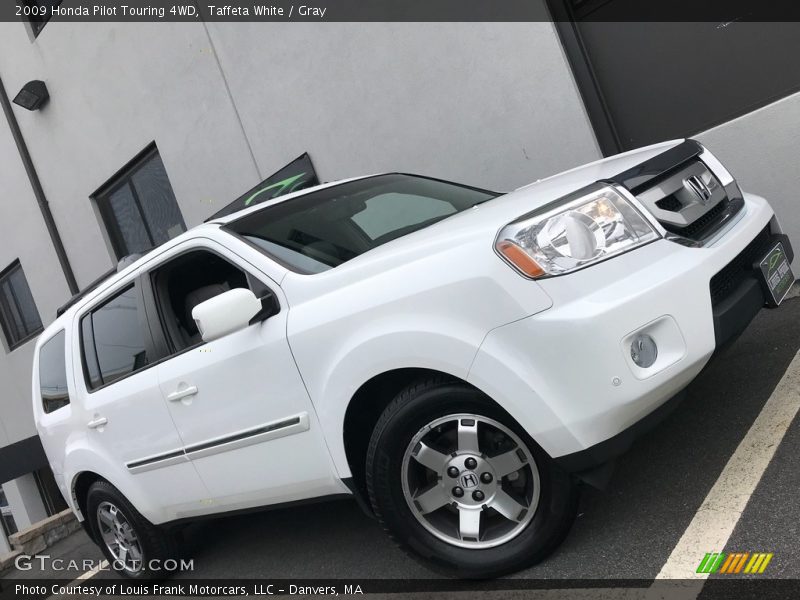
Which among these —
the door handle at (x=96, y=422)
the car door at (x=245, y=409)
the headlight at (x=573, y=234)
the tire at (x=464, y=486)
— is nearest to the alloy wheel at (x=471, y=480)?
the tire at (x=464, y=486)

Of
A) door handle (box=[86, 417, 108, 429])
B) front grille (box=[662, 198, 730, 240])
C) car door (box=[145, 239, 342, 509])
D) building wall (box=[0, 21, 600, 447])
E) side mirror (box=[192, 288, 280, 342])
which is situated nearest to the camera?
front grille (box=[662, 198, 730, 240])

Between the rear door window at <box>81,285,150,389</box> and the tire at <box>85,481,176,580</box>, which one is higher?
the rear door window at <box>81,285,150,389</box>

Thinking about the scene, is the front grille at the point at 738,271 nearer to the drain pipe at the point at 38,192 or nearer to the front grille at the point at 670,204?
the front grille at the point at 670,204

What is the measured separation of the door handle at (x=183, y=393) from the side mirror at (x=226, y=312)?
1.66 ft

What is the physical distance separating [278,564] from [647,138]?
4.09 m

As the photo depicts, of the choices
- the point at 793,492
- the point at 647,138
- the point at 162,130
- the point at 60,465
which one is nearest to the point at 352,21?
the point at 647,138

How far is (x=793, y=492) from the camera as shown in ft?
8.82

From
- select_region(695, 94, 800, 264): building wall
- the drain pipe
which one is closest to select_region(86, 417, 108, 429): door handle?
select_region(695, 94, 800, 264): building wall

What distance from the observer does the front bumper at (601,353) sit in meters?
2.49

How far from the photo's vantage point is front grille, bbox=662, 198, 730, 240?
2.90m

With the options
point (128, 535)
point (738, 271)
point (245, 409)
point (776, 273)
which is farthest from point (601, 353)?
point (128, 535)

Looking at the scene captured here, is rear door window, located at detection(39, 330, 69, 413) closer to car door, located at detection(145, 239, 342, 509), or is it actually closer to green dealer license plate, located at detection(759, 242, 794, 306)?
car door, located at detection(145, 239, 342, 509)

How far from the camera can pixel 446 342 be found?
267 centimetres

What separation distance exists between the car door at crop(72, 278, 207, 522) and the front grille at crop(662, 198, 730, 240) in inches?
98.4
